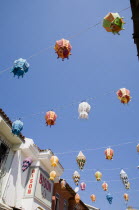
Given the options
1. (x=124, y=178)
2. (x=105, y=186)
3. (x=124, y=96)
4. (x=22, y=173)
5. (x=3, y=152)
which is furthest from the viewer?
(x=105, y=186)

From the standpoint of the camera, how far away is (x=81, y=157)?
12023 millimetres

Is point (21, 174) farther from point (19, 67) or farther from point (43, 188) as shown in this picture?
point (19, 67)

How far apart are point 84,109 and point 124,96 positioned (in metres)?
1.90

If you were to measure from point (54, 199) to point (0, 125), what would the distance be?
911 cm

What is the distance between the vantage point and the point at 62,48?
7492 millimetres

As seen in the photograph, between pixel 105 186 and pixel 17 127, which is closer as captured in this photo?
pixel 17 127

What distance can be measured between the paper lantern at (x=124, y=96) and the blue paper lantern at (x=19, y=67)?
4300 mm

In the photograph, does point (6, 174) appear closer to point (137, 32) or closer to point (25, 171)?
point (25, 171)

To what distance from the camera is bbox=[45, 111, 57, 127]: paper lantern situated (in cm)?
953

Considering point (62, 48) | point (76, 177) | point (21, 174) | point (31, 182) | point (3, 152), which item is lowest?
point (31, 182)

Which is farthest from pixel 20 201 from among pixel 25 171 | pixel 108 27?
pixel 108 27

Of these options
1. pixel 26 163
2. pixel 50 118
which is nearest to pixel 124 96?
pixel 50 118

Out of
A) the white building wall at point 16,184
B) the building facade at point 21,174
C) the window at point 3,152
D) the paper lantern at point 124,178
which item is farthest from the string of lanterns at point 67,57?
the white building wall at point 16,184

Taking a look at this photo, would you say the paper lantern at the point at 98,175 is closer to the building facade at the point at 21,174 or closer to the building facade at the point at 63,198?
the building facade at the point at 21,174
